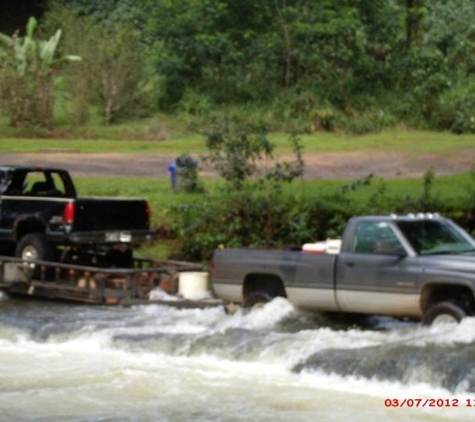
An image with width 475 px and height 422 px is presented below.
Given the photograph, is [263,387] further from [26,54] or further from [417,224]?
[26,54]

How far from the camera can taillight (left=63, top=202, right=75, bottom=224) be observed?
2041 centimetres

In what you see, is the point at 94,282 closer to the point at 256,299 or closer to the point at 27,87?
the point at 256,299

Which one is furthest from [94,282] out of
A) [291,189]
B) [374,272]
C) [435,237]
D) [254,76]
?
[254,76]

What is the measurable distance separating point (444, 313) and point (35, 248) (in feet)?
26.7

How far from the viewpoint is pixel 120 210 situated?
21.0 m

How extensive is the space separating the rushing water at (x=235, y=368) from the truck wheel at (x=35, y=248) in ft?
9.42

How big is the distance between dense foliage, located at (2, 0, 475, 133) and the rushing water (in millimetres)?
22763

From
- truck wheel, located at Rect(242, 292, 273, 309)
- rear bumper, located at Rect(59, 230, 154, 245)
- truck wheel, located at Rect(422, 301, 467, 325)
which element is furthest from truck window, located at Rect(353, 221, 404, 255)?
rear bumper, located at Rect(59, 230, 154, 245)

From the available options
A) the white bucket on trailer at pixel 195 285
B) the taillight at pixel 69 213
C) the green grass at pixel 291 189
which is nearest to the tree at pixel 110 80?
the green grass at pixel 291 189

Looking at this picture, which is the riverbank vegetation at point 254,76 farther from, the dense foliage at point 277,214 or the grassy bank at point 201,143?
the dense foliage at point 277,214

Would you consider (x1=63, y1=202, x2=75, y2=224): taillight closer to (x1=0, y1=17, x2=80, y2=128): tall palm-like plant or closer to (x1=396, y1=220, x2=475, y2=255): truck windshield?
(x1=396, y1=220, x2=475, y2=255): truck windshield

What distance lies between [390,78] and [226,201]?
2209 centimetres

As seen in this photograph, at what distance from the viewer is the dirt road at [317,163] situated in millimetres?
29875

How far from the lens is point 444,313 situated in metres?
15.3
